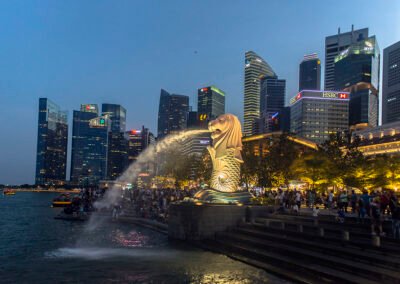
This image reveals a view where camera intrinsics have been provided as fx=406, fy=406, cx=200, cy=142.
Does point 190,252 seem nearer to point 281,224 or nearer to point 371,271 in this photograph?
point 281,224

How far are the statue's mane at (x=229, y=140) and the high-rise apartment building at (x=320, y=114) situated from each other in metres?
158

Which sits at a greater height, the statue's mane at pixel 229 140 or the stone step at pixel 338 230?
the statue's mane at pixel 229 140

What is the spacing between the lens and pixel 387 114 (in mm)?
185750

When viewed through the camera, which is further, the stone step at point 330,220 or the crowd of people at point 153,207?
the crowd of people at point 153,207

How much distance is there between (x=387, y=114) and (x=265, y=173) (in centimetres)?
16049

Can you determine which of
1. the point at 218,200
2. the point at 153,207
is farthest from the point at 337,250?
the point at 153,207

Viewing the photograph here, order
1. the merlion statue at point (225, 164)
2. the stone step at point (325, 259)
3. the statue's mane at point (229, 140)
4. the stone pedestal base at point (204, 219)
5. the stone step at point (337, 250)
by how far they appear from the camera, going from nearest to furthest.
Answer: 1. the stone step at point (325, 259)
2. the stone step at point (337, 250)
3. the stone pedestal base at point (204, 219)
4. the merlion statue at point (225, 164)
5. the statue's mane at point (229, 140)

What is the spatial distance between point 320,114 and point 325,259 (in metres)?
173

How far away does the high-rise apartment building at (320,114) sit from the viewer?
180m

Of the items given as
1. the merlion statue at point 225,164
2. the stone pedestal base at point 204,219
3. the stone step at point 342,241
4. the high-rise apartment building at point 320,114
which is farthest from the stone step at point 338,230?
the high-rise apartment building at point 320,114

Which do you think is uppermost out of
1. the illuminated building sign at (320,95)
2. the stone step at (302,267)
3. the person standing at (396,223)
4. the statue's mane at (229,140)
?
the illuminated building sign at (320,95)

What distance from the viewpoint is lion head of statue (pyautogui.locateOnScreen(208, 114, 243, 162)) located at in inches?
990

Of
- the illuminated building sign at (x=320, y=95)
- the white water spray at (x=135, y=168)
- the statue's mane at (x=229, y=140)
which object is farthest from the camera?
the illuminated building sign at (x=320, y=95)

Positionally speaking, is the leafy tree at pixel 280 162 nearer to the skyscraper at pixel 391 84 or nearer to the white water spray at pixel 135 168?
the white water spray at pixel 135 168
